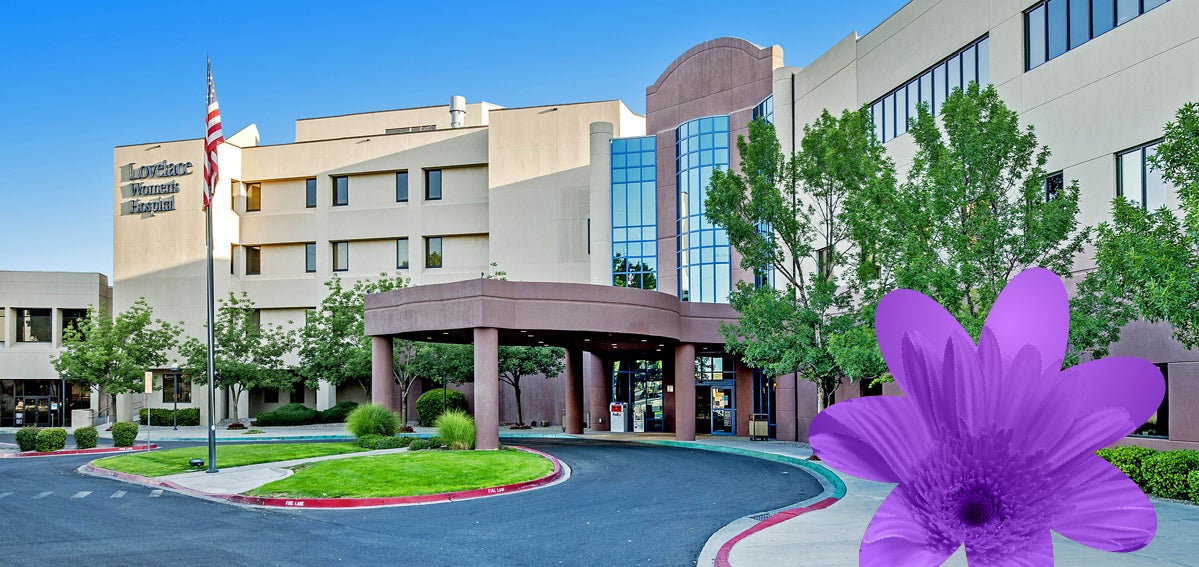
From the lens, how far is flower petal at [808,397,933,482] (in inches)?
160

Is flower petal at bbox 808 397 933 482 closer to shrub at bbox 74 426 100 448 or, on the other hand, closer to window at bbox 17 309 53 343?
shrub at bbox 74 426 100 448

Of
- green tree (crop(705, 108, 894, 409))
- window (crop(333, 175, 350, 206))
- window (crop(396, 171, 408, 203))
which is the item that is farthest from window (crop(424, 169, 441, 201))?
Result: green tree (crop(705, 108, 894, 409))

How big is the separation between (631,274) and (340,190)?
20367mm

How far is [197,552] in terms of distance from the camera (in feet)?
44.6

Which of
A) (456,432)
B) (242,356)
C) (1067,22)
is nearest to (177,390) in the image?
(242,356)

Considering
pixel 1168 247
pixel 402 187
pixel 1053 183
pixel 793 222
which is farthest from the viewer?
pixel 402 187

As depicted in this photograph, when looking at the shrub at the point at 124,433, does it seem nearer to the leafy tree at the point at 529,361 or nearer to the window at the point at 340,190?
the leafy tree at the point at 529,361

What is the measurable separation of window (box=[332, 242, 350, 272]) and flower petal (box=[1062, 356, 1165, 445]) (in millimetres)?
55881

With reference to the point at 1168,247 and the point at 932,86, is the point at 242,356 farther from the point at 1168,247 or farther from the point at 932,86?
the point at 1168,247

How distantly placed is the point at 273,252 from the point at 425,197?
34.0 ft

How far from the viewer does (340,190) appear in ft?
191

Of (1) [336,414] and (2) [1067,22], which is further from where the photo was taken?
(1) [336,414]

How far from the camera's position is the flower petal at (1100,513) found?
401 centimetres

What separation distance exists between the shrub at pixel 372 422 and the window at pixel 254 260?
29.3 metres
